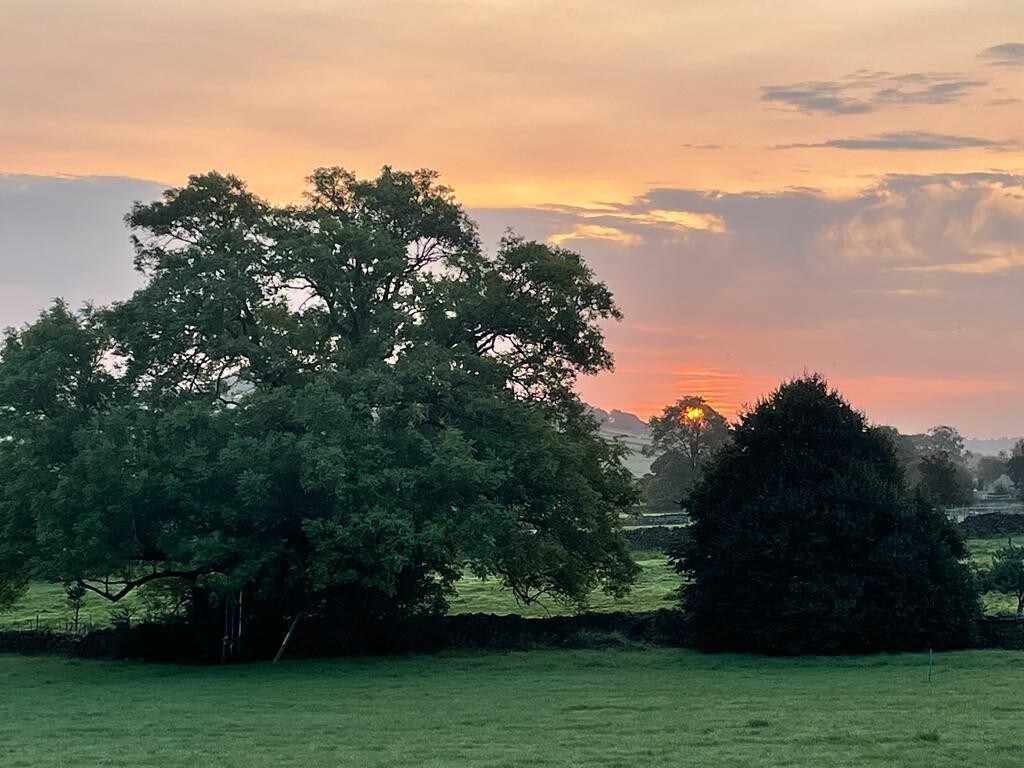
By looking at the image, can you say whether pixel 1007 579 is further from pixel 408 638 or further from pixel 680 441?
pixel 680 441

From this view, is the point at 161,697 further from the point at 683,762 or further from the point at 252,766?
the point at 683,762

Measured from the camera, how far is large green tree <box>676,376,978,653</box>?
3722cm

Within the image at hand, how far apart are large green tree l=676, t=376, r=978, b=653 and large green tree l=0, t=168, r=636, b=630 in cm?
383

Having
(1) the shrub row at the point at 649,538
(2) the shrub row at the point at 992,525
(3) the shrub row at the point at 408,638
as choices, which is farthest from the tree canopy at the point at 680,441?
(3) the shrub row at the point at 408,638

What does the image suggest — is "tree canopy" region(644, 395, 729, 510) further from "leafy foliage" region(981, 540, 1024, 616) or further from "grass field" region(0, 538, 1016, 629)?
"leafy foliage" region(981, 540, 1024, 616)

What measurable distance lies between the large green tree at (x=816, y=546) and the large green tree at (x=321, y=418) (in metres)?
3.83

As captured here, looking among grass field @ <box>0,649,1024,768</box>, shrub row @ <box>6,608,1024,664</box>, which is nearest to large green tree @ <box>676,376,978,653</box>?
grass field @ <box>0,649,1024,768</box>

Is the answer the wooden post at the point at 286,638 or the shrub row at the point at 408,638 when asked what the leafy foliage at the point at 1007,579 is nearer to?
the shrub row at the point at 408,638

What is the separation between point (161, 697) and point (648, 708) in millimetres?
13410

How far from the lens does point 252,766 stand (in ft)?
67.8

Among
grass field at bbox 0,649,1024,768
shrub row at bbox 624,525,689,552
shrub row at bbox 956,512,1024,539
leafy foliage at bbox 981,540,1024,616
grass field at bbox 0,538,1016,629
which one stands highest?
shrub row at bbox 956,512,1024,539

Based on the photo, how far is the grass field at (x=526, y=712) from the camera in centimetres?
2103

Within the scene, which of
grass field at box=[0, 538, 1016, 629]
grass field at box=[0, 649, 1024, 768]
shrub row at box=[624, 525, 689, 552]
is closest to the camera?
grass field at box=[0, 649, 1024, 768]

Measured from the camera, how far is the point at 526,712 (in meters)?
26.7
